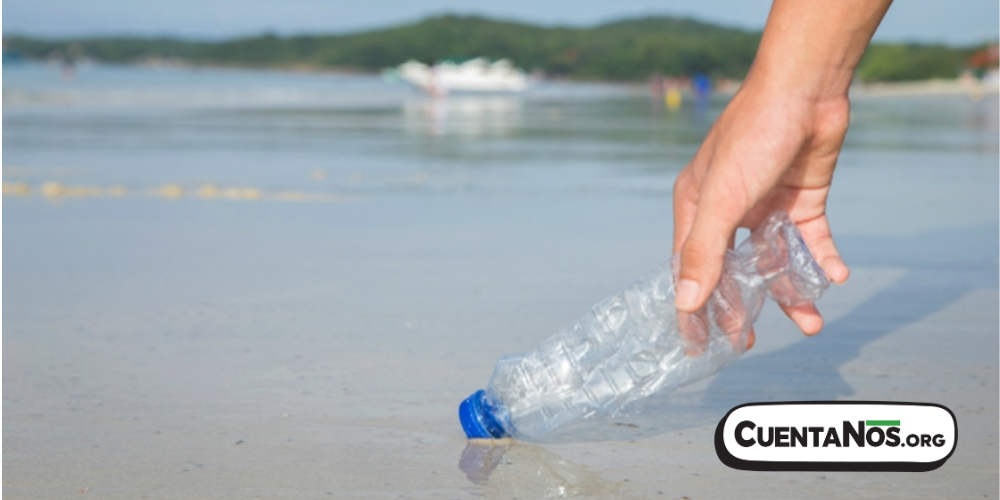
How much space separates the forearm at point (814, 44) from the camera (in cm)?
232

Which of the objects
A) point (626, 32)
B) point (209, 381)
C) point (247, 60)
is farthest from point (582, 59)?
point (209, 381)

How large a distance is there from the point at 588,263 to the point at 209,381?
280 cm

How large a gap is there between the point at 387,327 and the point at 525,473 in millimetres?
1827

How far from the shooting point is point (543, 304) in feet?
17.0

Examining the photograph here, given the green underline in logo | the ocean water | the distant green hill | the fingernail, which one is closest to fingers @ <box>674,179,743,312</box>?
the fingernail

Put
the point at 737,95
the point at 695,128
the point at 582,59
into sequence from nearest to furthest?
the point at 737,95 < the point at 695,128 < the point at 582,59

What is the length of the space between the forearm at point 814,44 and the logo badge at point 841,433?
28.3 inches

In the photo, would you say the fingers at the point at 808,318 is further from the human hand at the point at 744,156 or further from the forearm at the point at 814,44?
the forearm at the point at 814,44

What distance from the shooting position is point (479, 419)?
320 centimetres

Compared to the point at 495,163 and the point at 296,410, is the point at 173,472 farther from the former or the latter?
the point at 495,163

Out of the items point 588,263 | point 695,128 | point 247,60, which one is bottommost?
point 247,60

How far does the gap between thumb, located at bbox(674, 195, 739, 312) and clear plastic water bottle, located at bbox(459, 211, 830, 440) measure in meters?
0.24

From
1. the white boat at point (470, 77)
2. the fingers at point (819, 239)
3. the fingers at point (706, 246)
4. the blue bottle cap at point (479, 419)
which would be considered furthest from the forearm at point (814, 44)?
the white boat at point (470, 77)

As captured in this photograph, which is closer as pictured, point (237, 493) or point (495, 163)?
point (237, 493)
